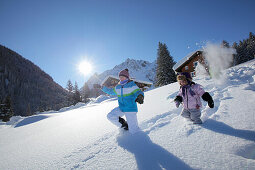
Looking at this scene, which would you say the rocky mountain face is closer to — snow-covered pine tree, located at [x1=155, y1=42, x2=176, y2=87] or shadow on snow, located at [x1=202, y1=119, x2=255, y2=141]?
snow-covered pine tree, located at [x1=155, y1=42, x2=176, y2=87]

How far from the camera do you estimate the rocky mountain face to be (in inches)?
1683

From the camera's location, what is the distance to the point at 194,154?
1.17m

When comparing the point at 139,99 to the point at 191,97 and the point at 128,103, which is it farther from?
the point at 191,97

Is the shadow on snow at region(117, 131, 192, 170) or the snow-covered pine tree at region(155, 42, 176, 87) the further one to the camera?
the snow-covered pine tree at region(155, 42, 176, 87)

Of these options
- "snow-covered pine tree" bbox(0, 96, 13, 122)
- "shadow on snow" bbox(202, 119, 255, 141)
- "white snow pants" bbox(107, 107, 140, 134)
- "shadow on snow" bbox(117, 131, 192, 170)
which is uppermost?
"snow-covered pine tree" bbox(0, 96, 13, 122)

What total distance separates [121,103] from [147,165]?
4.29 ft

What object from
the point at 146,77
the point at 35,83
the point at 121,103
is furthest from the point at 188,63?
the point at 146,77

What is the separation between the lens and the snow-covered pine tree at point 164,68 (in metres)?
21.6

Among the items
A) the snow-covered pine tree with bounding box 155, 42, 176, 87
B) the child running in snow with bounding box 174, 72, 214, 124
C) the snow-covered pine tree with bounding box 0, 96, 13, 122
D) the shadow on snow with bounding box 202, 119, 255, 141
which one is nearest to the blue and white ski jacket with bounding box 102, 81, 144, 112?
the child running in snow with bounding box 174, 72, 214, 124

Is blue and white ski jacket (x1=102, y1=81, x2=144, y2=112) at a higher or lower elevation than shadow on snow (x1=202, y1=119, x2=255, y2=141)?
higher

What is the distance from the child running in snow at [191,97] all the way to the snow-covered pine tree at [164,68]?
2020 centimetres

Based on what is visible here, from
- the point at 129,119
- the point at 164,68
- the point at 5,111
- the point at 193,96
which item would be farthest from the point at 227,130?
the point at 5,111

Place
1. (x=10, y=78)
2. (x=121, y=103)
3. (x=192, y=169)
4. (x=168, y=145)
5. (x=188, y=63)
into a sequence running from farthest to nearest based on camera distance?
1. (x=10, y=78)
2. (x=188, y=63)
3. (x=121, y=103)
4. (x=168, y=145)
5. (x=192, y=169)

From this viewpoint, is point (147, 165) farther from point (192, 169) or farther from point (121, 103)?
point (121, 103)
